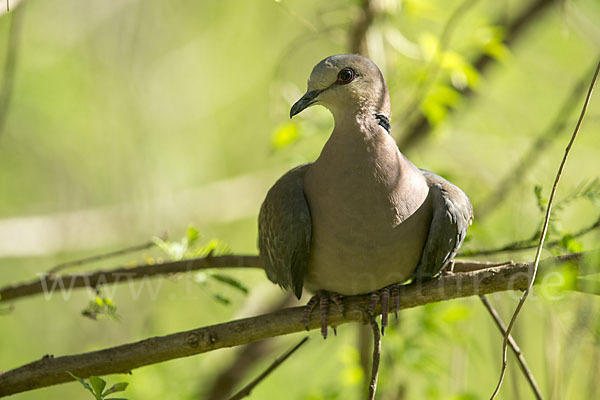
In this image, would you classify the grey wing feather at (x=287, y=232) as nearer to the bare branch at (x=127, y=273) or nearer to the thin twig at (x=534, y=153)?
the bare branch at (x=127, y=273)

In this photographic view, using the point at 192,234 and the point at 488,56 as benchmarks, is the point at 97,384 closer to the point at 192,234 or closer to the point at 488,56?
the point at 192,234

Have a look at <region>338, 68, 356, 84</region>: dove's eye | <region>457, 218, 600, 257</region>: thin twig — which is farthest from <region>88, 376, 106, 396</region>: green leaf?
<region>457, 218, 600, 257</region>: thin twig

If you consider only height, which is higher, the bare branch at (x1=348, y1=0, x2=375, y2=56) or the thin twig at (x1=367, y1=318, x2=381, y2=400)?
the bare branch at (x1=348, y1=0, x2=375, y2=56)

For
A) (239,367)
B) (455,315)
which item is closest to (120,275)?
(455,315)

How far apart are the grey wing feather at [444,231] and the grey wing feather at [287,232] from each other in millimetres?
529

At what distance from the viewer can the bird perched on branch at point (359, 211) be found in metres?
3.03

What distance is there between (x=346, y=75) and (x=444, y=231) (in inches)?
32.0

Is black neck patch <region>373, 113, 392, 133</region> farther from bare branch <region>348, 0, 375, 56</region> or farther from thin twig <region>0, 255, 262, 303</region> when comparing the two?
bare branch <region>348, 0, 375, 56</region>

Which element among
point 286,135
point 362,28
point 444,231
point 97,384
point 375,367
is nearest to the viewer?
point 97,384

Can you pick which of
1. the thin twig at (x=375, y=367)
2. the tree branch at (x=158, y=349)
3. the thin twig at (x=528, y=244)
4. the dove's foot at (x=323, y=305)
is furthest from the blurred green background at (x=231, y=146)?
the tree branch at (x=158, y=349)

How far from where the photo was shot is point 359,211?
3.03 meters

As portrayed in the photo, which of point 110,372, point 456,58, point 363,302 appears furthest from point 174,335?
point 456,58

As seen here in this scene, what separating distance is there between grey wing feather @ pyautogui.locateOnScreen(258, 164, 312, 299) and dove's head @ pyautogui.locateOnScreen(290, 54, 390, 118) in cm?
38

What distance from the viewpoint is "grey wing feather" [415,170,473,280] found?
301 cm
